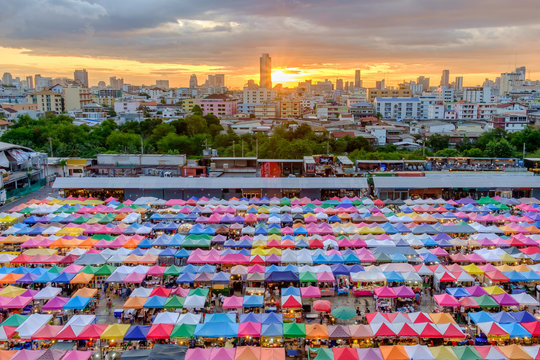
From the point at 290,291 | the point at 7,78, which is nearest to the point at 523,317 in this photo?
the point at 290,291

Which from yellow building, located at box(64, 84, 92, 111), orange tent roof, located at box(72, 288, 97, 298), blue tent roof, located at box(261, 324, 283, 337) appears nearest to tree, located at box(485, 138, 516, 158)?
blue tent roof, located at box(261, 324, 283, 337)

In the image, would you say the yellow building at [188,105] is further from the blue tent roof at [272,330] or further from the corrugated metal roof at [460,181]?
the blue tent roof at [272,330]

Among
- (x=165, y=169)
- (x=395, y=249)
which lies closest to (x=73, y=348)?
(x=395, y=249)

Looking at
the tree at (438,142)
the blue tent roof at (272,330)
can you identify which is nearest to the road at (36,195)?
the blue tent roof at (272,330)

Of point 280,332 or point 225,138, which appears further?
point 225,138

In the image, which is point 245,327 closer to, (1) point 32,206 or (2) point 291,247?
(2) point 291,247

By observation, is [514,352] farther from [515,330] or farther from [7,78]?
[7,78]
